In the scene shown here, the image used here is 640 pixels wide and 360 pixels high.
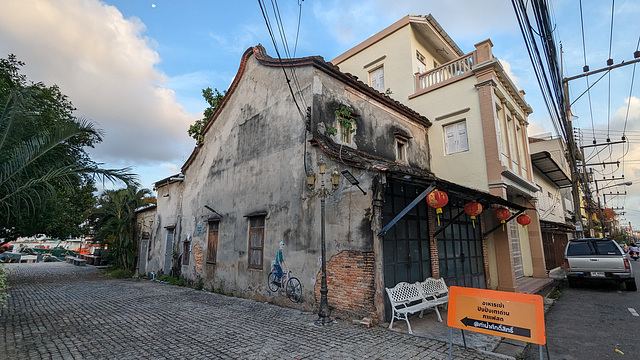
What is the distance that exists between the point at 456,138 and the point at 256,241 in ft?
28.2

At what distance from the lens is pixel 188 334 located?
5938mm

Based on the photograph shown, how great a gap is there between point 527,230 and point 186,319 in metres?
15.2

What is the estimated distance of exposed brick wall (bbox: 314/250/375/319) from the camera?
650cm

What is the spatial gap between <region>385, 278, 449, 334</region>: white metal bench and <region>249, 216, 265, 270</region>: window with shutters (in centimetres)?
444

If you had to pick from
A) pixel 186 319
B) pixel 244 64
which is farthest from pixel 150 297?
pixel 244 64

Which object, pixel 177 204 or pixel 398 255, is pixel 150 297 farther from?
pixel 398 255

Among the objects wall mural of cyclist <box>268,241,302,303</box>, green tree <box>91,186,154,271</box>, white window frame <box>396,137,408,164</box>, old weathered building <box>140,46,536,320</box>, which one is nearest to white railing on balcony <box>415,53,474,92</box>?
old weathered building <box>140,46,536,320</box>

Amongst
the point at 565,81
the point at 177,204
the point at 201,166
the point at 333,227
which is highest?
the point at 565,81

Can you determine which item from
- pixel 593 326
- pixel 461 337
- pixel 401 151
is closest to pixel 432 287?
pixel 461 337

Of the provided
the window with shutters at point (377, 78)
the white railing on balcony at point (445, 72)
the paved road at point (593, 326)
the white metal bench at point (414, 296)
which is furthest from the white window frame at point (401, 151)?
the paved road at point (593, 326)

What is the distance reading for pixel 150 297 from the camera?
33.0ft

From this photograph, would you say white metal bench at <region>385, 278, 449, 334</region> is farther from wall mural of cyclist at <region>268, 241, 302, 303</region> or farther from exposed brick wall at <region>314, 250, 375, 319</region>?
wall mural of cyclist at <region>268, 241, 302, 303</region>

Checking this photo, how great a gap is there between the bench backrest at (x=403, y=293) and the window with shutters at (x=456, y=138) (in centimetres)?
668

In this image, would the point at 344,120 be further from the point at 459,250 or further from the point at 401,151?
the point at 459,250
